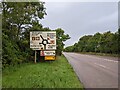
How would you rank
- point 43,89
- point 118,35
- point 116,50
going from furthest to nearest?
point 116,50 < point 118,35 < point 43,89

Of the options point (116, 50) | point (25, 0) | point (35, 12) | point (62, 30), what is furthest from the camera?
point (62, 30)

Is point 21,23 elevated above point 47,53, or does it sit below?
above

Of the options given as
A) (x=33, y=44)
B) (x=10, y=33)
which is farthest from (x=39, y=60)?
(x=10, y=33)

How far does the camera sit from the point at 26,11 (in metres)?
27.5

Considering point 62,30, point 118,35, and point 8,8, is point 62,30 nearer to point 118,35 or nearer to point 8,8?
point 118,35

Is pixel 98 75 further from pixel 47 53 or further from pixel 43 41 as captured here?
pixel 43 41

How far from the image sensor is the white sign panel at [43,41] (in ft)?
90.8

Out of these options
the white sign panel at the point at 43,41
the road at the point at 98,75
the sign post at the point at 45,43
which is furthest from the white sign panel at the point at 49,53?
the road at the point at 98,75

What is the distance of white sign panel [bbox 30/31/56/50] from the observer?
90.8 ft

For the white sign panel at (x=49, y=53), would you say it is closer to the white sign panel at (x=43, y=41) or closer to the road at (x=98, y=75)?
the white sign panel at (x=43, y=41)

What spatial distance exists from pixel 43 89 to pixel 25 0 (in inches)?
682

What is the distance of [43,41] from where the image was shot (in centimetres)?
2781

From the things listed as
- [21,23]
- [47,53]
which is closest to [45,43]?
[47,53]

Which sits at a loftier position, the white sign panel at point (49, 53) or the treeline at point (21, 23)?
the treeline at point (21, 23)
